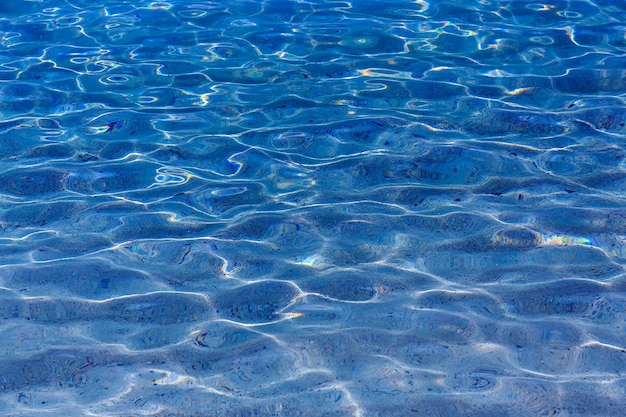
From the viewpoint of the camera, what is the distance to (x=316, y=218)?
377cm

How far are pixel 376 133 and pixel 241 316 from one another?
230 cm

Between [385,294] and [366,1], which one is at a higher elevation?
[366,1]

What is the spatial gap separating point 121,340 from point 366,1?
584cm

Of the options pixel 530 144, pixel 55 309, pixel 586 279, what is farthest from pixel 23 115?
pixel 586 279

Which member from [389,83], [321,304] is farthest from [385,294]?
[389,83]

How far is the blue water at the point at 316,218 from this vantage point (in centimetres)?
254

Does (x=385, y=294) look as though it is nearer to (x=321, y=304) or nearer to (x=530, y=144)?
(x=321, y=304)

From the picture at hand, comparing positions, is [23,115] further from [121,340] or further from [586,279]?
[586,279]

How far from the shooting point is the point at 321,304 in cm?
302

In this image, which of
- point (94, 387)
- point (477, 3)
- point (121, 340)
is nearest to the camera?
point (94, 387)

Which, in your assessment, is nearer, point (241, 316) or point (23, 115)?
point (241, 316)

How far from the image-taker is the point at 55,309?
9.82 ft

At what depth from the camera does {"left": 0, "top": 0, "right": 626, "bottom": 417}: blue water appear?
2.54m

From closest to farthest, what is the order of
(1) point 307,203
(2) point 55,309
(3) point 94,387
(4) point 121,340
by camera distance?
(3) point 94,387
(4) point 121,340
(2) point 55,309
(1) point 307,203
